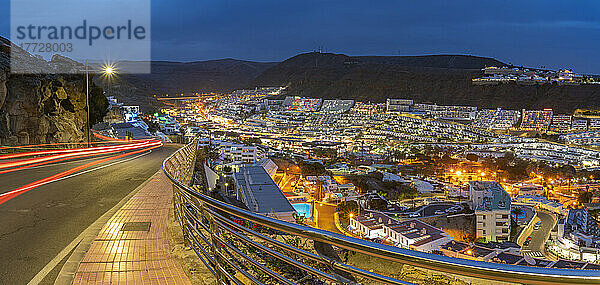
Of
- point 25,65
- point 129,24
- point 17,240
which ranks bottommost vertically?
point 17,240

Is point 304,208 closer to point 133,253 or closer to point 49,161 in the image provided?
point 49,161

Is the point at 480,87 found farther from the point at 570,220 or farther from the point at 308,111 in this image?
the point at 570,220

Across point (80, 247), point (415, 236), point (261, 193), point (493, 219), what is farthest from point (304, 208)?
point (80, 247)

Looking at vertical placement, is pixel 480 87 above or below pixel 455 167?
above

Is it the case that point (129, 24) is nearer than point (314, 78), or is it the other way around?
point (129, 24)

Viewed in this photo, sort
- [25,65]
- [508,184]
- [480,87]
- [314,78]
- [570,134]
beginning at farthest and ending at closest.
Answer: [314,78], [480,87], [570,134], [508,184], [25,65]

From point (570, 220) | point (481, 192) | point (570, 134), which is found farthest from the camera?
point (570, 134)

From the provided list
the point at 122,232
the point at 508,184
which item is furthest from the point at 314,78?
the point at 122,232
